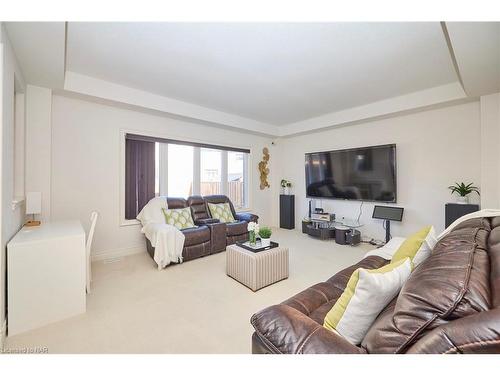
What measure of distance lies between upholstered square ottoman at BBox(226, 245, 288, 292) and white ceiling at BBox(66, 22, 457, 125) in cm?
219

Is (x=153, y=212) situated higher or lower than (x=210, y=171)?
lower

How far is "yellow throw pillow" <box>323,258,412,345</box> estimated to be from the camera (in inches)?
36.3

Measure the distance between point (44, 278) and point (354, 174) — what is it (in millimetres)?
4565

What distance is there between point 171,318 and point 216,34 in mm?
2595

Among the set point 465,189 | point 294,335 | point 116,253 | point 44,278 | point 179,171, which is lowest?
point 116,253

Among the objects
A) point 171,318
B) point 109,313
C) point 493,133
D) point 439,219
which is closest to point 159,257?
point 109,313

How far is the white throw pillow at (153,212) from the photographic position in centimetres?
344

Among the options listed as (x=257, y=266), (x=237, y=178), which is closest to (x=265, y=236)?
(x=257, y=266)

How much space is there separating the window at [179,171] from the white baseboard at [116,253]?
1.74ft

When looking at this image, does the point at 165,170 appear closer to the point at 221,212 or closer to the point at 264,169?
the point at 221,212

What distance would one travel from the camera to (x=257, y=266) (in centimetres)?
232

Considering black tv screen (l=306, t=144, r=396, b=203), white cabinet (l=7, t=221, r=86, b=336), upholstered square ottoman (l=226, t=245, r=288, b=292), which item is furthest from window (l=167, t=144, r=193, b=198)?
black tv screen (l=306, t=144, r=396, b=203)

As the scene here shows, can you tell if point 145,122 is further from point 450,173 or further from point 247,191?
point 450,173
